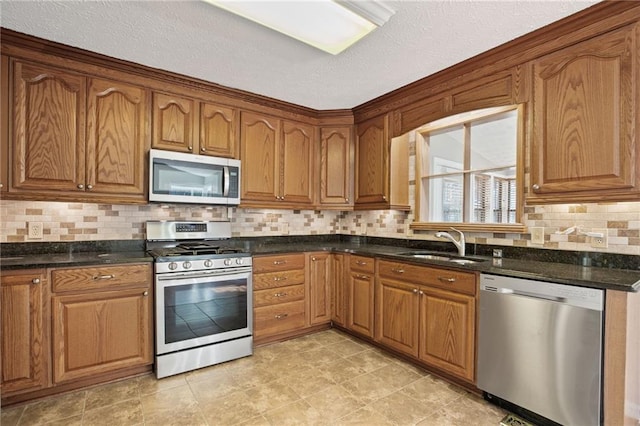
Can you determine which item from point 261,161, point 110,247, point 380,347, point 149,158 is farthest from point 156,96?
point 380,347

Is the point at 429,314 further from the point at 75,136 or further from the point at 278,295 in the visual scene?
the point at 75,136

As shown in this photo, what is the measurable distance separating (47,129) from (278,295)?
2190 millimetres

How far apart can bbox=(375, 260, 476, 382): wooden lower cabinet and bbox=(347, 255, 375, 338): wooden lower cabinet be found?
0.10 metres

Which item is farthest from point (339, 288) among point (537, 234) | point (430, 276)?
point (537, 234)

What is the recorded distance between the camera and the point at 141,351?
91.1 inches

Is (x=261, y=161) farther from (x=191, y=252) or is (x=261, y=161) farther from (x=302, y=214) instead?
(x=191, y=252)

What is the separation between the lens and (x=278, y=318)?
9.71 feet

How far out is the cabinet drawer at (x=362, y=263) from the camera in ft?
9.47

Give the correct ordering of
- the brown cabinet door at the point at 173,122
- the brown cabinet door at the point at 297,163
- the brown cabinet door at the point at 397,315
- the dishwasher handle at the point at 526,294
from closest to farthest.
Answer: the dishwasher handle at the point at 526,294
the brown cabinet door at the point at 397,315
the brown cabinet door at the point at 173,122
the brown cabinet door at the point at 297,163

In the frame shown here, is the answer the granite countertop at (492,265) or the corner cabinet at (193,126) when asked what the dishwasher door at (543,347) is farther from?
the corner cabinet at (193,126)

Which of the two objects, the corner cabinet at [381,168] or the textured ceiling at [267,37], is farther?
the corner cabinet at [381,168]

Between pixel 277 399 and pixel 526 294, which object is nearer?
pixel 526 294

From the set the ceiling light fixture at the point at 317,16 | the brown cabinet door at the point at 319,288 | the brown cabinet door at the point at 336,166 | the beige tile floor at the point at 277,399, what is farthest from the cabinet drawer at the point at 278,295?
the ceiling light fixture at the point at 317,16

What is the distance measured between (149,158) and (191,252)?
2.75 feet
